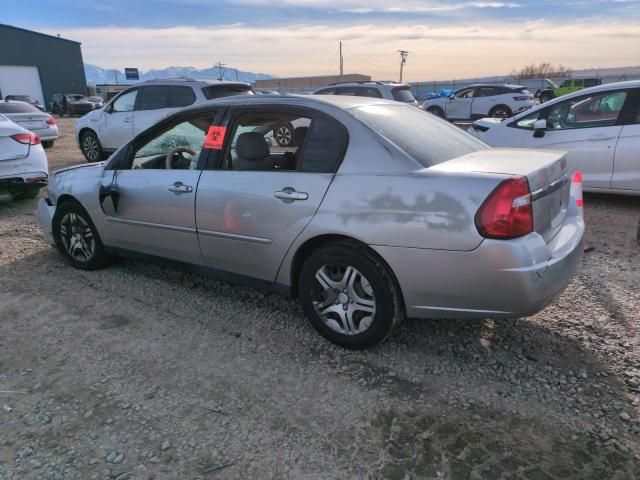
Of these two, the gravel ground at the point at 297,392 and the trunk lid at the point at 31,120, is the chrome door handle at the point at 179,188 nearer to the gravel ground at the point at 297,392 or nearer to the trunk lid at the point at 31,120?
the gravel ground at the point at 297,392

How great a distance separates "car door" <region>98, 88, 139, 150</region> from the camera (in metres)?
9.86

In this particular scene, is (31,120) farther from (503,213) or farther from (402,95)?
(503,213)

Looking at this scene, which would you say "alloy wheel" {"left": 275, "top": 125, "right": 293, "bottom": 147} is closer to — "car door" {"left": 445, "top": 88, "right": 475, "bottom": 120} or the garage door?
"car door" {"left": 445, "top": 88, "right": 475, "bottom": 120}

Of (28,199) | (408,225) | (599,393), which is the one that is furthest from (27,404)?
(28,199)

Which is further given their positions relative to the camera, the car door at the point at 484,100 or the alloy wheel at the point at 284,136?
the car door at the point at 484,100

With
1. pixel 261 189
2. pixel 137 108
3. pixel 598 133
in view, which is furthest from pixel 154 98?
pixel 598 133

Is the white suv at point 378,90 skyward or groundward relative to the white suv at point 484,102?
skyward

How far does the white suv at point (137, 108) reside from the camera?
29.9ft

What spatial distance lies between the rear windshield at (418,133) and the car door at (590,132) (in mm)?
3387

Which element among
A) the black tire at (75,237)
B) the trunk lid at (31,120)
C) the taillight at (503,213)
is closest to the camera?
the taillight at (503,213)

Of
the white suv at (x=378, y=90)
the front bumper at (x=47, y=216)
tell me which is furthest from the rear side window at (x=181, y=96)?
the front bumper at (x=47, y=216)

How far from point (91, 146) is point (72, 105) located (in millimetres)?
25588

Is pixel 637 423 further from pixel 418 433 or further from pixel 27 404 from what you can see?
pixel 27 404

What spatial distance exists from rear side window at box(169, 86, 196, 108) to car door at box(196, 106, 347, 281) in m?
6.11
